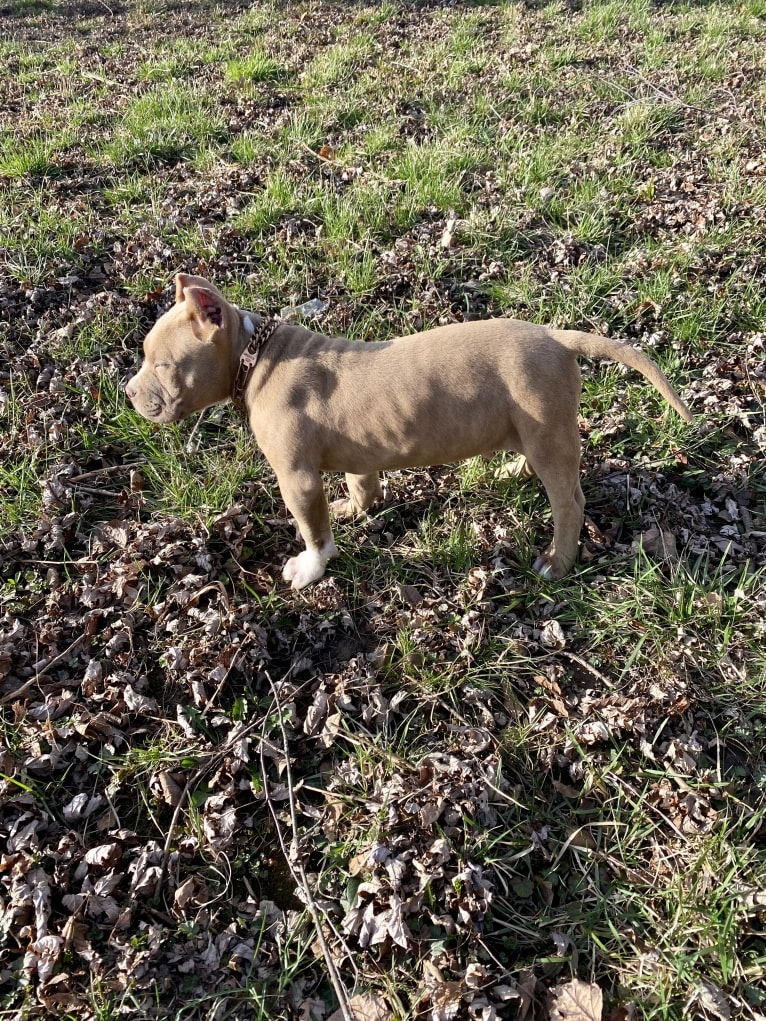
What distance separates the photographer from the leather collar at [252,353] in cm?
312

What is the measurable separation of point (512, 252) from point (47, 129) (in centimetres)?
575

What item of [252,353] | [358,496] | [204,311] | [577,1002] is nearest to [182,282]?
[204,311]

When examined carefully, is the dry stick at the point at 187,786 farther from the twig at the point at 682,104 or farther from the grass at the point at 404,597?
the twig at the point at 682,104

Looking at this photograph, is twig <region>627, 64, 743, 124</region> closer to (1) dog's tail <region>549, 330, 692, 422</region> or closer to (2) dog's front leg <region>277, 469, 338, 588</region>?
(1) dog's tail <region>549, 330, 692, 422</region>

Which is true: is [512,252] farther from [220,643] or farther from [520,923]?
[520,923]

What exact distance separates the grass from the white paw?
0.40 ft

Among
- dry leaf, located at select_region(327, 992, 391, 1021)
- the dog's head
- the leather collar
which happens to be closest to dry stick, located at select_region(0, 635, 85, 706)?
the dog's head

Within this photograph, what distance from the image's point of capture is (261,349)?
3.17m

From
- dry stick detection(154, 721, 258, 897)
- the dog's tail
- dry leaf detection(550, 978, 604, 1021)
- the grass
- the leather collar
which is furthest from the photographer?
the leather collar

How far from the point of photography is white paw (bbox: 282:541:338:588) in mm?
3496

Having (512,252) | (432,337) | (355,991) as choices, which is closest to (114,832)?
(355,991)

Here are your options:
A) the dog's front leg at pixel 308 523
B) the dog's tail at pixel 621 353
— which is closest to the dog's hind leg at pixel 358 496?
the dog's front leg at pixel 308 523

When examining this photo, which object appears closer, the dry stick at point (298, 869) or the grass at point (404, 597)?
the dry stick at point (298, 869)

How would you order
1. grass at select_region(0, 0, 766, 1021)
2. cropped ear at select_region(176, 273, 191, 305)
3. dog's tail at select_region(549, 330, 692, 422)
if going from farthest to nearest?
cropped ear at select_region(176, 273, 191, 305)
dog's tail at select_region(549, 330, 692, 422)
grass at select_region(0, 0, 766, 1021)
